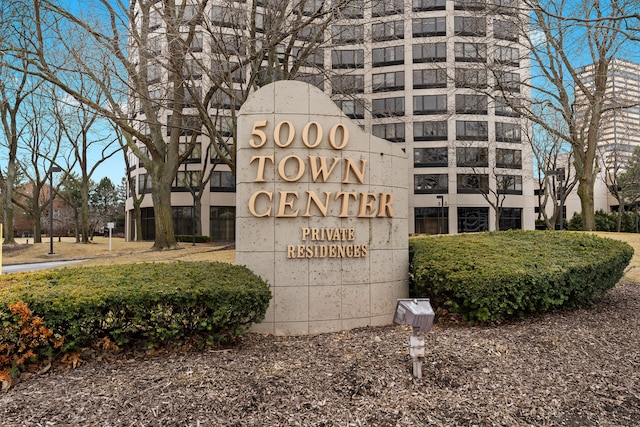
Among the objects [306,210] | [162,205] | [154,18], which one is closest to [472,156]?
[154,18]

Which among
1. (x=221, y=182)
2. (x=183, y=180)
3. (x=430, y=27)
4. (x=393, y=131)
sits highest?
(x=430, y=27)

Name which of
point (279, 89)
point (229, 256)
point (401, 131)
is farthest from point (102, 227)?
point (279, 89)

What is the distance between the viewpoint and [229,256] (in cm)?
1752

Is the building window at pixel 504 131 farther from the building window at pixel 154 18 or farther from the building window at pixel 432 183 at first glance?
the building window at pixel 154 18

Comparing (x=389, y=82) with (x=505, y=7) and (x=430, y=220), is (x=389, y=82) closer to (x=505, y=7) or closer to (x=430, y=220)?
(x=430, y=220)

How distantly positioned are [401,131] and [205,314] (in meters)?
39.5

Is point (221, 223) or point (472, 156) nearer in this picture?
point (221, 223)

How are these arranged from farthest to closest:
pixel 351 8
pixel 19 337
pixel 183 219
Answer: pixel 183 219, pixel 351 8, pixel 19 337

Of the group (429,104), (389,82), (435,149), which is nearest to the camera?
(429,104)

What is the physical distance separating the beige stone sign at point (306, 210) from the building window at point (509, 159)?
3773cm

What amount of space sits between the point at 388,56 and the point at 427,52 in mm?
3745

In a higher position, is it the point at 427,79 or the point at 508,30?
the point at 427,79

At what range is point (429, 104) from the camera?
1606 inches

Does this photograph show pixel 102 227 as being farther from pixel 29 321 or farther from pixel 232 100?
pixel 29 321
